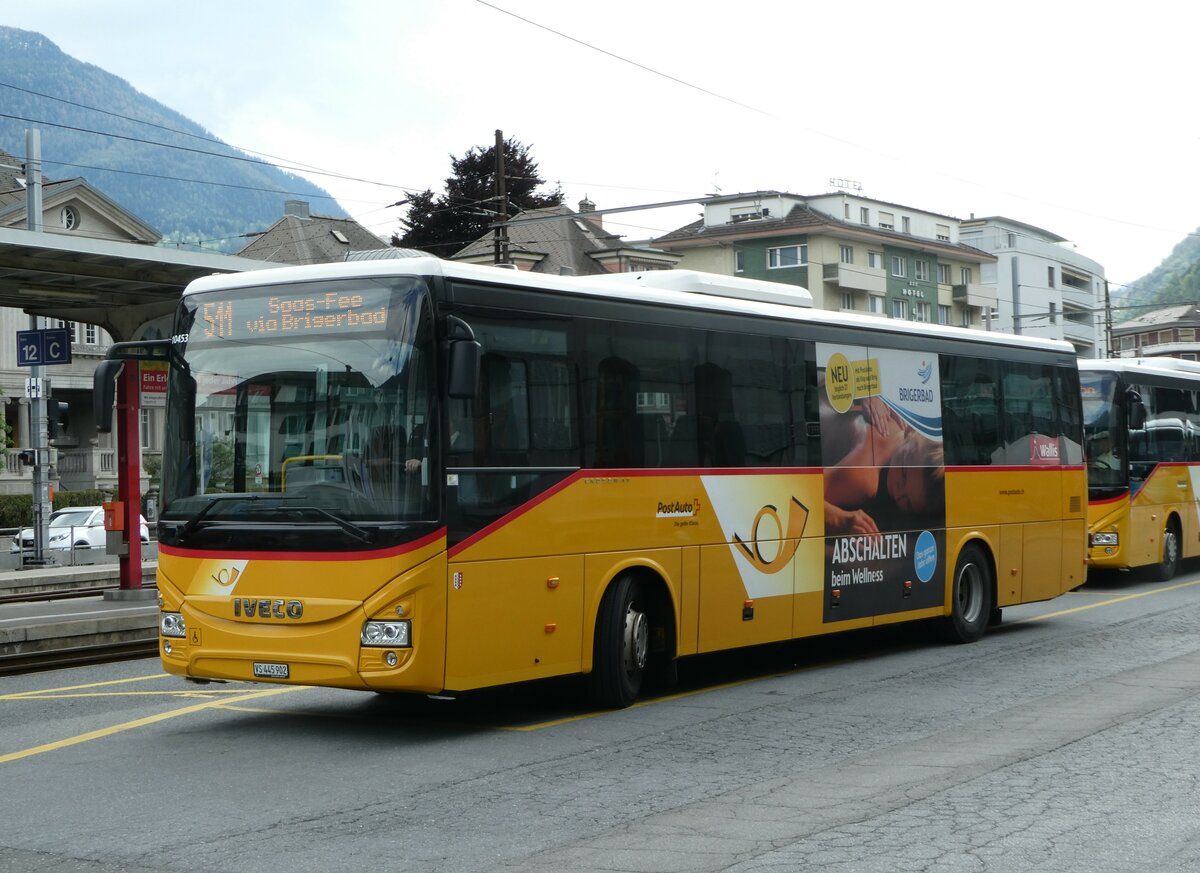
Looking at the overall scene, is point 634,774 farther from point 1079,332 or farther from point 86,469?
point 1079,332

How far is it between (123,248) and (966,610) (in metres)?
10.5

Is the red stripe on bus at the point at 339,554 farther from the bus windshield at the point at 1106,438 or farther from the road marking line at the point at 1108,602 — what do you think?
the bus windshield at the point at 1106,438

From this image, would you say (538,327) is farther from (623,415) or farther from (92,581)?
(92,581)

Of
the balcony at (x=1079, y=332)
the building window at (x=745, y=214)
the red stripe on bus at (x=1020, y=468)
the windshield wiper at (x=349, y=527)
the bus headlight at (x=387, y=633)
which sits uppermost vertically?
the building window at (x=745, y=214)

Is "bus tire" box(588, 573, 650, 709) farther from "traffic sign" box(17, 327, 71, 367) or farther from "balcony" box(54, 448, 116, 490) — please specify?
"balcony" box(54, 448, 116, 490)

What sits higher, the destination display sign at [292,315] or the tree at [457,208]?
the tree at [457,208]

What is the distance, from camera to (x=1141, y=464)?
23484 mm

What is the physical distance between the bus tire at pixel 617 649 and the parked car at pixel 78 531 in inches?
1216

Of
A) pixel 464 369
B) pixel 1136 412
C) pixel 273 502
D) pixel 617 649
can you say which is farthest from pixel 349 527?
pixel 1136 412

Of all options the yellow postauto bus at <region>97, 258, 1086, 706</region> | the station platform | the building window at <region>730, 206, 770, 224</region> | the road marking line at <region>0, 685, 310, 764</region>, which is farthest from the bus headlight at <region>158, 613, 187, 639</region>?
the building window at <region>730, 206, 770, 224</region>

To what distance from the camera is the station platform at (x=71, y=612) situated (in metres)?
15.7

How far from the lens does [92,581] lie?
28.9m

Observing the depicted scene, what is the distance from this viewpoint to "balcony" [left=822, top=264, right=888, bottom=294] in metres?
81.6

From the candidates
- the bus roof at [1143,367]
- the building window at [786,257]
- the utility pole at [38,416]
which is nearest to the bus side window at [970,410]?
the bus roof at [1143,367]
